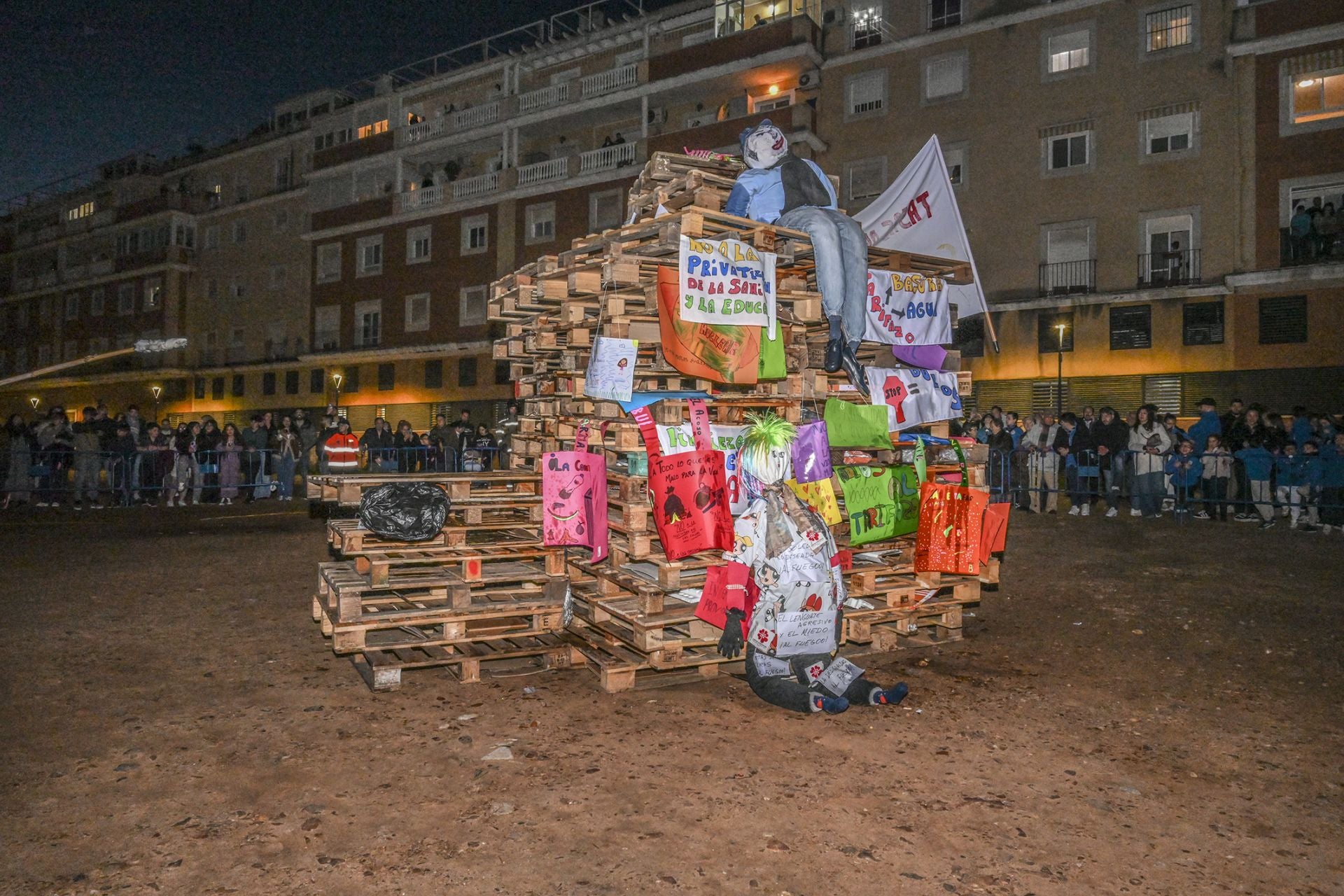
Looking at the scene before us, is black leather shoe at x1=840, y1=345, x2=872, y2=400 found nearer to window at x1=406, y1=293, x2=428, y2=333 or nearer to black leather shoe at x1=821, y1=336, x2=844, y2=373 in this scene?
black leather shoe at x1=821, y1=336, x2=844, y2=373

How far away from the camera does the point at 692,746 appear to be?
14.9 feet

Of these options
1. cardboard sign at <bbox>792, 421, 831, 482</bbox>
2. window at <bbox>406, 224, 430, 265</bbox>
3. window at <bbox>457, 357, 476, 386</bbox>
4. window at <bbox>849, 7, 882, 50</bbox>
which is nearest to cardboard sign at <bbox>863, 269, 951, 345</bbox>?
cardboard sign at <bbox>792, 421, 831, 482</bbox>

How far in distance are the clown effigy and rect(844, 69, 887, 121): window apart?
27406 millimetres

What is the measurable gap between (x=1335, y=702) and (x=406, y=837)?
5919 mm

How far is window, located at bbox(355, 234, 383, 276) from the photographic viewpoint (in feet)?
131

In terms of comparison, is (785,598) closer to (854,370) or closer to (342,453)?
(854,370)

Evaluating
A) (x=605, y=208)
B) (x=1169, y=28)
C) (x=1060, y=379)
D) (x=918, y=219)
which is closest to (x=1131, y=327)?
(x=1060, y=379)

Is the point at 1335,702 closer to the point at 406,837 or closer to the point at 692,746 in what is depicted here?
the point at 692,746

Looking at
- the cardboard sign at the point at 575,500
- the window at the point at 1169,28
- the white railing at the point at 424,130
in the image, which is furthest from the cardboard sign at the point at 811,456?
the white railing at the point at 424,130

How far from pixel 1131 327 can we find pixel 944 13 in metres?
12.8

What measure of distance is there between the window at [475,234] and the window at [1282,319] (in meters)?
29.2

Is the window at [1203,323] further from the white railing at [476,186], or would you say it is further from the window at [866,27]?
the white railing at [476,186]

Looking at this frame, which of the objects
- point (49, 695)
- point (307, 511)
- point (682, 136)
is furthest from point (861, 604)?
point (682, 136)

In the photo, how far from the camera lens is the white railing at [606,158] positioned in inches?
1264
